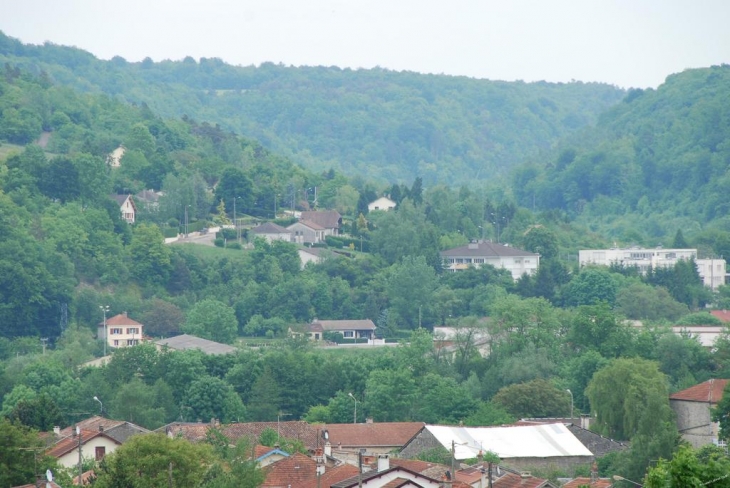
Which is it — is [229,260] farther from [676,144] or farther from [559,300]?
[676,144]

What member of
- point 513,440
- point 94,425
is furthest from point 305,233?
point 513,440

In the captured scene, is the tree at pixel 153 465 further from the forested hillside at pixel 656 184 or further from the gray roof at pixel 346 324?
the forested hillside at pixel 656 184

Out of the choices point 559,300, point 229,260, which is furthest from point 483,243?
point 229,260

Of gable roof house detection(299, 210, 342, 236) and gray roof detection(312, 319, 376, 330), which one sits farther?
gable roof house detection(299, 210, 342, 236)

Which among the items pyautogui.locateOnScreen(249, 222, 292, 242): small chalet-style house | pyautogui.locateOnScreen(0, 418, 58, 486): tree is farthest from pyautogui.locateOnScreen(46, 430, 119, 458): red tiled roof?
pyautogui.locateOnScreen(249, 222, 292, 242): small chalet-style house

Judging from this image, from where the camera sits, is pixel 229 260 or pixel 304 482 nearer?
pixel 304 482

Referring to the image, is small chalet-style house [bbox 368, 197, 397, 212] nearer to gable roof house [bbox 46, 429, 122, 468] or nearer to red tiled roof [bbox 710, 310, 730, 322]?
red tiled roof [bbox 710, 310, 730, 322]
